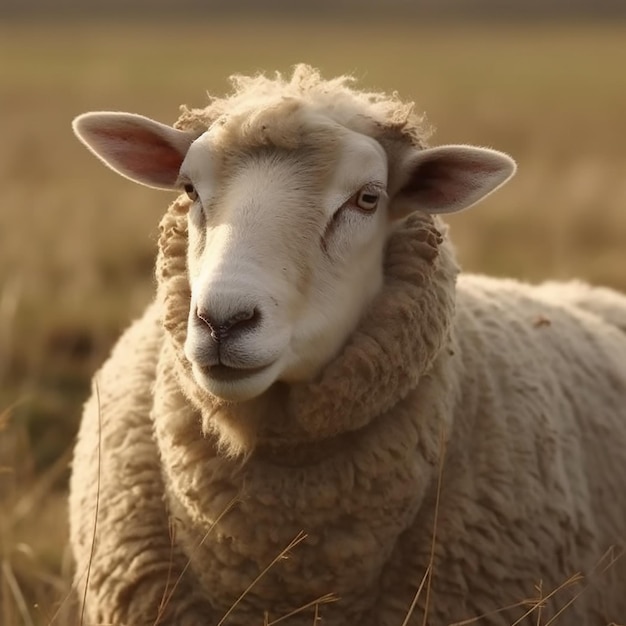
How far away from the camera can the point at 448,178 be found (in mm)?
3457

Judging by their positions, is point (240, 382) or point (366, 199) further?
point (366, 199)

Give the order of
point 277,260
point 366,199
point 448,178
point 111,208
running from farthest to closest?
1. point 111,208
2. point 448,178
3. point 366,199
4. point 277,260

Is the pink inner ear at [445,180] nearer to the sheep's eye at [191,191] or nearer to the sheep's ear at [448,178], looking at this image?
the sheep's ear at [448,178]

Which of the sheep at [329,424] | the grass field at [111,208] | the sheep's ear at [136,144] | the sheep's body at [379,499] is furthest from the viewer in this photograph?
the grass field at [111,208]

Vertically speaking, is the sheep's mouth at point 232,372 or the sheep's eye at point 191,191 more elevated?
the sheep's eye at point 191,191

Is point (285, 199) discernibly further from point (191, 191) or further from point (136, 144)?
point (136, 144)

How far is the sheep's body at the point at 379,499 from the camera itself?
3340 millimetres

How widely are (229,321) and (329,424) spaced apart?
556mm

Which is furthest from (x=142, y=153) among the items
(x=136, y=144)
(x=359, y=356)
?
(x=359, y=356)

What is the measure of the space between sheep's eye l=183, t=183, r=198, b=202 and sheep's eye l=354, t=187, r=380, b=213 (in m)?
0.42

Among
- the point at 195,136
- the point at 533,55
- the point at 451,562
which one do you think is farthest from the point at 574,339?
the point at 533,55

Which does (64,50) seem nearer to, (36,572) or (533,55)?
(533,55)

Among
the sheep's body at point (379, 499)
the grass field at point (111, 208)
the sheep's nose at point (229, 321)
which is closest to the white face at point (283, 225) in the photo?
the sheep's nose at point (229, 321)

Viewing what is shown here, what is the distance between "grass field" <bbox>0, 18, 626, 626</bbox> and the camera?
226 inches
